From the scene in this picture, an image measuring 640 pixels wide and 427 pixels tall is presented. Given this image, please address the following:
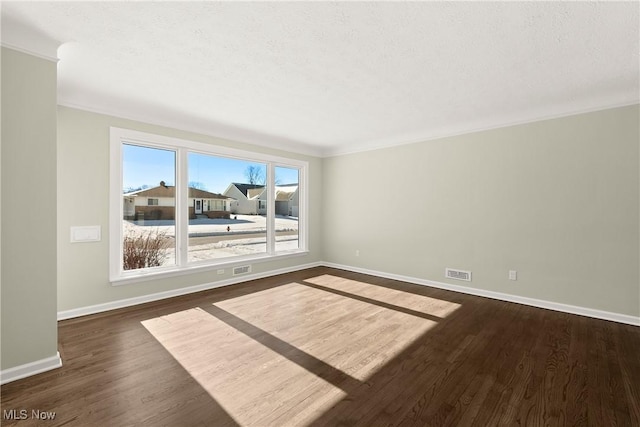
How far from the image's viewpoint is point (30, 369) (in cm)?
221

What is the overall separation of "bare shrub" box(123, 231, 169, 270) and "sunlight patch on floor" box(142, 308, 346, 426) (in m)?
1.17

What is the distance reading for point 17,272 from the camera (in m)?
2.16

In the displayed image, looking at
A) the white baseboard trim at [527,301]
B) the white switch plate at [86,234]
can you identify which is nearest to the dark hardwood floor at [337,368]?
the white baseboard trim at [527,301]

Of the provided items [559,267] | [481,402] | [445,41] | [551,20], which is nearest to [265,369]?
[481,402]

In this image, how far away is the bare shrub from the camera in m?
3.93

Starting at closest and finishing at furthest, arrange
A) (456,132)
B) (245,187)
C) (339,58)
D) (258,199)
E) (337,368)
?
(337,368), (339,58), (456,132), (245,187), (258,199)

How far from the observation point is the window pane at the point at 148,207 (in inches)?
154

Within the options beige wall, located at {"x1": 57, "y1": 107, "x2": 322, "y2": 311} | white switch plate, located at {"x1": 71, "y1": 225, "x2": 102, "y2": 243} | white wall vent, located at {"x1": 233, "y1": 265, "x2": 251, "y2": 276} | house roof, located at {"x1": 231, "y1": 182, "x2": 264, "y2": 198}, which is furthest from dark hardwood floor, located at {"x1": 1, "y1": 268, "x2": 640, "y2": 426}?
house roof, located at {"x1": 231, "y1": 182, "x2": 264, "y2": 198}

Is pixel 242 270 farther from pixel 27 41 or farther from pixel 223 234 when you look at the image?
pixel 27 41

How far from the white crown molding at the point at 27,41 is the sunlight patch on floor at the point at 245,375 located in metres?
2.66

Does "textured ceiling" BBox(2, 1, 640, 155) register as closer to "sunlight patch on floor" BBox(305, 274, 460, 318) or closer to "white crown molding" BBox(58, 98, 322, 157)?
"white crown molding" BBox(58, 98, 322, 157)

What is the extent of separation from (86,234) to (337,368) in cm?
336

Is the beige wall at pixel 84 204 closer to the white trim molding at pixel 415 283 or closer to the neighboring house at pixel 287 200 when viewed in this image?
the white trim molding at pixel 415 283

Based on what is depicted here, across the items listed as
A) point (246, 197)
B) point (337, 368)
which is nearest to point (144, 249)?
point (246, 197)
